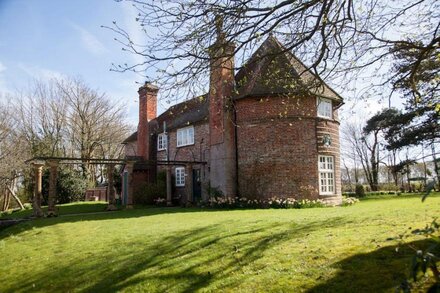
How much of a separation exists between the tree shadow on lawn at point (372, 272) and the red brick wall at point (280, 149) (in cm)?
1289

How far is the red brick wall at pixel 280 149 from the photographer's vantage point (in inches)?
766

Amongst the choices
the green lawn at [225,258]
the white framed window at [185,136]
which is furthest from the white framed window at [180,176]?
the green lawn at [225,258]

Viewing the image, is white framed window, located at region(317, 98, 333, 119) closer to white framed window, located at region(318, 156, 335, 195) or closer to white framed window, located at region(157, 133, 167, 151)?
white framed window, located at region(318, 156, 335, 195)

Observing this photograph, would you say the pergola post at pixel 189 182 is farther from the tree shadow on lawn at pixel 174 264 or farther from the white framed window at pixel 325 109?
the tree shadow on lawn at pixel 174 264

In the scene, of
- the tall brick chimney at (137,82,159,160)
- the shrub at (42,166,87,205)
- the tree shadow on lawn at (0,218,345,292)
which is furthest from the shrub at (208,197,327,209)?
the shrub at (42,166,87,205)

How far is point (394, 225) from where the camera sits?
27.9 ft

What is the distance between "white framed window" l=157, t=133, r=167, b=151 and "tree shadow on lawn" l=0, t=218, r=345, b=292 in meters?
19.2

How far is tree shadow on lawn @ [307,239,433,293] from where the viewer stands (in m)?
5.31

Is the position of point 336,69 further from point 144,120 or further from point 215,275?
point 144,120

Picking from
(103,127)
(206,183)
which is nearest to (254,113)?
(206,183)

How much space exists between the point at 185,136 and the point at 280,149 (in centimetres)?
902

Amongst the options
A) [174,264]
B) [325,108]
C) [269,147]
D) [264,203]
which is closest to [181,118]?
[269,147]

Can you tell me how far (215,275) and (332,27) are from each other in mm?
5516

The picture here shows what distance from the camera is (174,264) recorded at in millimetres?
7695
